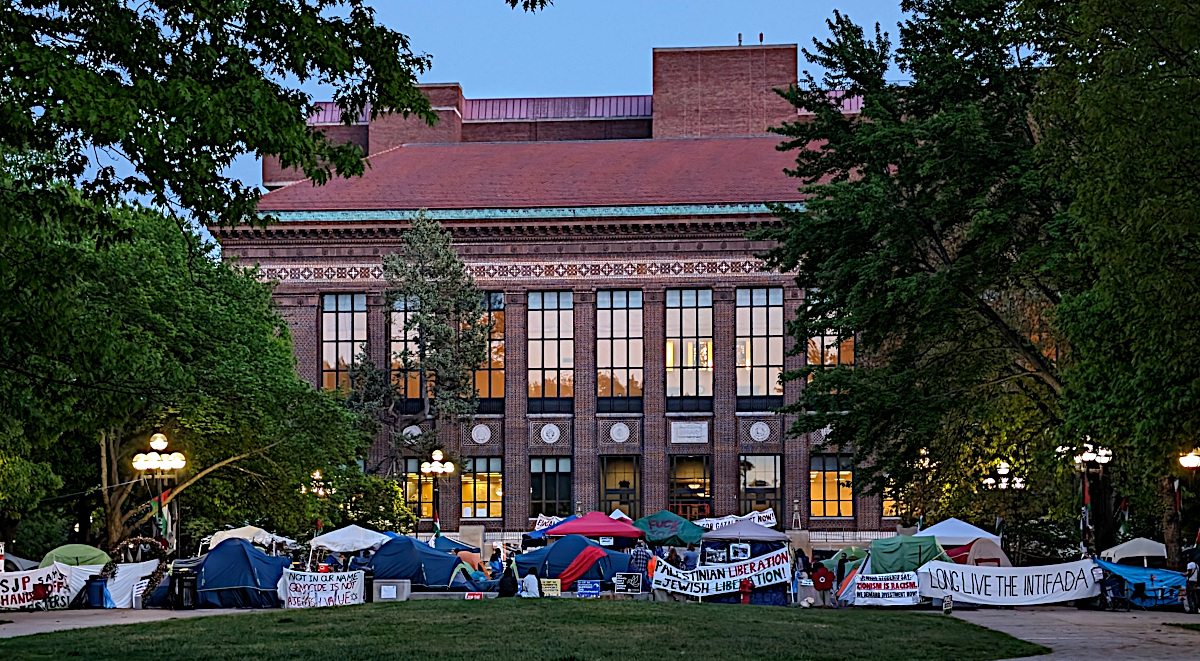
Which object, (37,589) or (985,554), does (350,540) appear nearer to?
(37,589)

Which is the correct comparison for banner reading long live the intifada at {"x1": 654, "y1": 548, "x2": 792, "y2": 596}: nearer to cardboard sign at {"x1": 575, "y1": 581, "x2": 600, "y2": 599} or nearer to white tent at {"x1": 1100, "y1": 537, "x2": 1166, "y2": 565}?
cardboard sign at {"x1": 575, "y1": 581, "x2": 600, "y2": 599}

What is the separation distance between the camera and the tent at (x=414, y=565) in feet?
117

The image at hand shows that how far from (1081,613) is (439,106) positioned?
52726 mm

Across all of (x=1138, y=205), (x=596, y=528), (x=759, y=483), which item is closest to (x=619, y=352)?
(x=759, y=483)

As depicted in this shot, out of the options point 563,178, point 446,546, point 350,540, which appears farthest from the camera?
point 563,178

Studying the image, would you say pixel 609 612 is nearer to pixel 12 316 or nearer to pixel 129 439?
pixel 12 316

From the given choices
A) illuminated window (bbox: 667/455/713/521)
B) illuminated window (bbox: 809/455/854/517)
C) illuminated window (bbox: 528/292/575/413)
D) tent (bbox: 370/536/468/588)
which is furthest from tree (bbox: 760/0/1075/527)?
illuminated window (bbox: 528/292/575/413)

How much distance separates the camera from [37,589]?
32.4 meters

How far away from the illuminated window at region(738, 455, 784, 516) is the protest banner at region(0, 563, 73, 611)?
116ft

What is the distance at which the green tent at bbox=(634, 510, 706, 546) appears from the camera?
43.9 m

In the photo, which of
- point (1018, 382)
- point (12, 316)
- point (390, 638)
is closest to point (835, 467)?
point (1018, 382)

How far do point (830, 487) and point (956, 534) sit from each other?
24.0 m

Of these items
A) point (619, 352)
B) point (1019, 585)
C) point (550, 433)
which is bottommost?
point (1019, 585)

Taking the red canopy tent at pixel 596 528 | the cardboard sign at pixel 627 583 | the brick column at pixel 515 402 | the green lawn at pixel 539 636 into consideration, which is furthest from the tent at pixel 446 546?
the brick column at pixel 515 402
